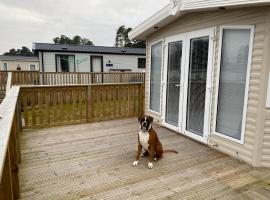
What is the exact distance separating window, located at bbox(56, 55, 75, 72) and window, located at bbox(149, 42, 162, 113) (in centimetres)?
858

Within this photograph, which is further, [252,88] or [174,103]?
[174,103]

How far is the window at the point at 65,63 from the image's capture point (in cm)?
1273

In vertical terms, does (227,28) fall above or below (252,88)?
above

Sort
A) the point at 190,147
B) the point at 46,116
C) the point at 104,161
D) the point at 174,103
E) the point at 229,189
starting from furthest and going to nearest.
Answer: the point at 46,116 → the point at 174,103 → the point at 190,147 → the point at 104,161 → the point at 229,189

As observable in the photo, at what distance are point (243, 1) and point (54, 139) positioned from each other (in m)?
3.96

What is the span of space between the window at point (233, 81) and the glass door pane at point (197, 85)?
15.3 inches

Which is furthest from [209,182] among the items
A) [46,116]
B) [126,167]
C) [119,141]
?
[46,116]

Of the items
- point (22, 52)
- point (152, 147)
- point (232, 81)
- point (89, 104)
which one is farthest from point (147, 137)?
point (22, 52)

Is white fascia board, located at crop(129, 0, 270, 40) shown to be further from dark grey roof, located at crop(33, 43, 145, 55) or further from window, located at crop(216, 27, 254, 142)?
dark grey roof, located at crop(33, 43, 145, 55)

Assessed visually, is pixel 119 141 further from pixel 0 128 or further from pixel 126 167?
pixel 0 128

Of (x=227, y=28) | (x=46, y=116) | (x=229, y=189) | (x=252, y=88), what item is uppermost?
(x=227, y=28)

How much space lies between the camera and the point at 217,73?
3693 millimetres

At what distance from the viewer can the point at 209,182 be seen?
9.00 feet

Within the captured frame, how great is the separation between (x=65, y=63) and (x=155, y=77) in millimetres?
8920
